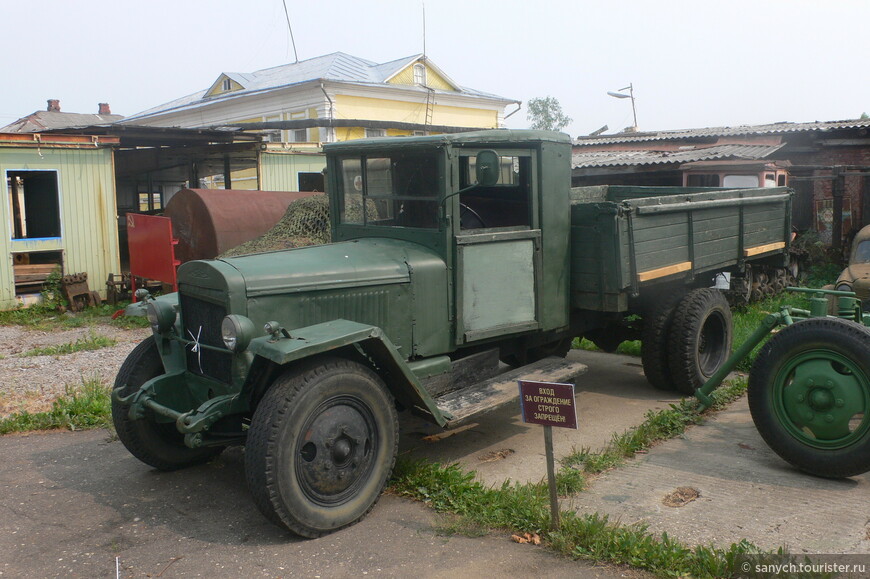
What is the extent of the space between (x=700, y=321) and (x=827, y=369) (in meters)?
1.78

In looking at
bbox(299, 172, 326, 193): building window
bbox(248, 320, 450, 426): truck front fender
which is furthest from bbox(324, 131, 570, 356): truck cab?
bbox(299, 172, 326, 193): building window

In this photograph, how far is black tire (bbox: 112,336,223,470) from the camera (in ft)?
15.8

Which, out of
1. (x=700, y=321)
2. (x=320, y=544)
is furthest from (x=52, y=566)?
(x=700, y=321)

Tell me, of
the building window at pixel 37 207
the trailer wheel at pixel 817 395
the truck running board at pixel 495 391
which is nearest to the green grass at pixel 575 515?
the truck running board at pixel 495 391

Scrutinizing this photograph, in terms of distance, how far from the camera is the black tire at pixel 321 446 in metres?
3.86

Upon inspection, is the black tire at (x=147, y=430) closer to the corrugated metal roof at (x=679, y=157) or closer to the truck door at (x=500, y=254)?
the truck door at (x=500, y=254)

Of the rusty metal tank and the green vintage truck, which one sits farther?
the rusty metal tank

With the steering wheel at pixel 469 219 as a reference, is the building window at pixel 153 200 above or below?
above

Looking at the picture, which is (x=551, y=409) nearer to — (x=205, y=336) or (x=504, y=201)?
(x=205, y=336)

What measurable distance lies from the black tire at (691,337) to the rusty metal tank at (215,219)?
21.4 feet

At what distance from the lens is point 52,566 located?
12.5 feet

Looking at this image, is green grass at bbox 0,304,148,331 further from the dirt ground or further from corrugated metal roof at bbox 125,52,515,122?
corrugated metal roof at bbox 125,52,515,122

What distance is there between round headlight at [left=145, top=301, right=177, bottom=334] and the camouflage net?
443cm

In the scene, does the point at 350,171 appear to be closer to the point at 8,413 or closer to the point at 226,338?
the point at 226,338
